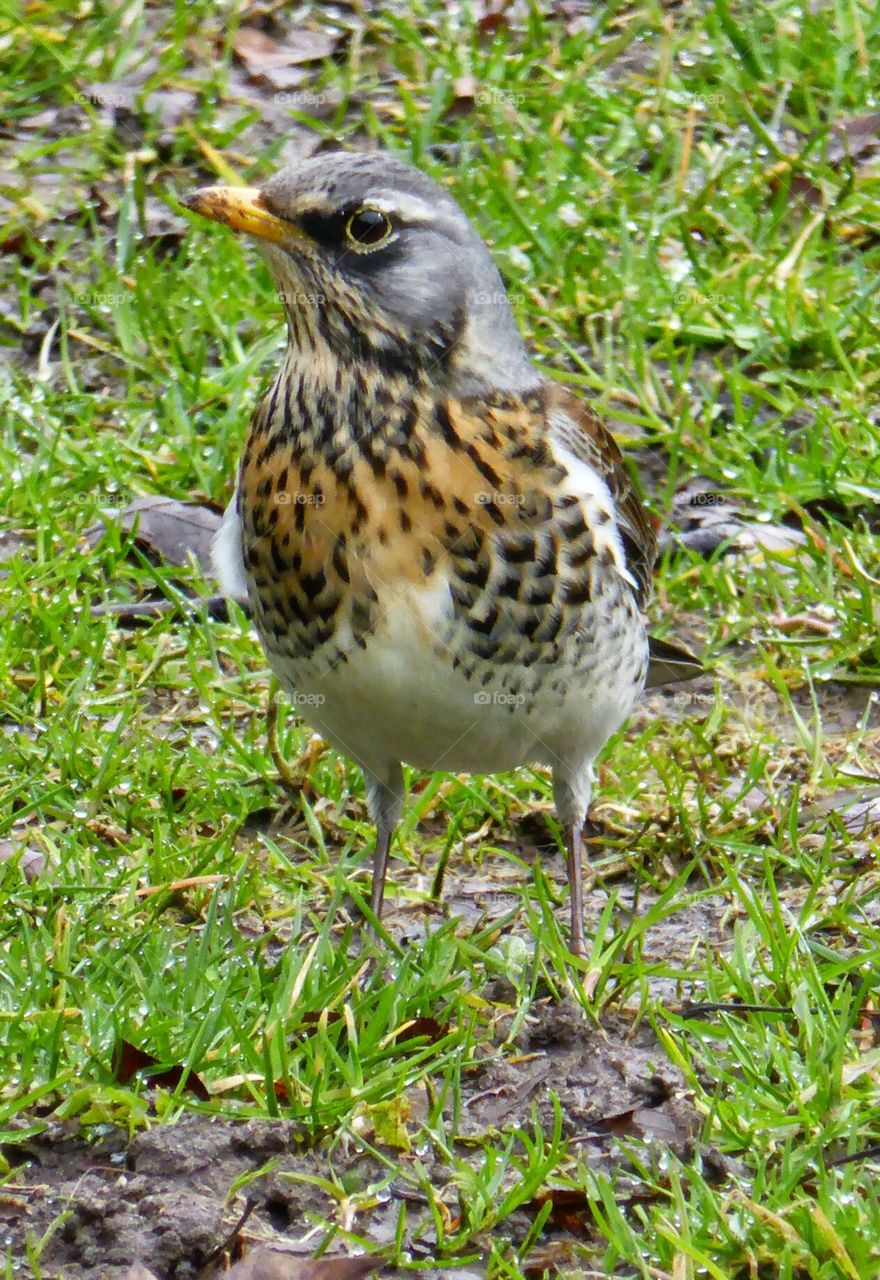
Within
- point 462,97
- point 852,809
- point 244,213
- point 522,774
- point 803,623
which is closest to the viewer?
point 244,213

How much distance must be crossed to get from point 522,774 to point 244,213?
2072 mm

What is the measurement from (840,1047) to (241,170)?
16.5 ft

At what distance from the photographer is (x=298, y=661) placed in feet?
14.4

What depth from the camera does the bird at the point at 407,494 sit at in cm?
419

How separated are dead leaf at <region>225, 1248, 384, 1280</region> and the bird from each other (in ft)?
3.98

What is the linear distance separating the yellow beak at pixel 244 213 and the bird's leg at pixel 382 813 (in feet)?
4.48

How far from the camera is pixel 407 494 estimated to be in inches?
165

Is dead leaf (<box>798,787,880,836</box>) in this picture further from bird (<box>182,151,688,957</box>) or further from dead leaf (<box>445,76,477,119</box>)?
dead leaf (<box>445,76,477,119</box>)

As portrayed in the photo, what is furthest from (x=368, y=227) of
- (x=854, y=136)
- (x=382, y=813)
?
(x=854, y=136)

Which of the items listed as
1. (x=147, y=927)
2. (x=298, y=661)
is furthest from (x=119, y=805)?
(x=298, y=661)

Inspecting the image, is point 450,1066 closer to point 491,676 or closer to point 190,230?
point 491,676

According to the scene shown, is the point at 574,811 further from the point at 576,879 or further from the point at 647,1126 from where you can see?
the point at 647,1126

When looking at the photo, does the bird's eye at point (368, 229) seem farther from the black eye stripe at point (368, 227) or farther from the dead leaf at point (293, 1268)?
the dead leaf at point (293, 1268)

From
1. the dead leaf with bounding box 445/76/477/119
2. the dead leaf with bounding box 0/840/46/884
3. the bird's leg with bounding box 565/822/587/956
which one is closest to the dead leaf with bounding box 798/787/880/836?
the bird's leg with bounding box 565/822/587/956
